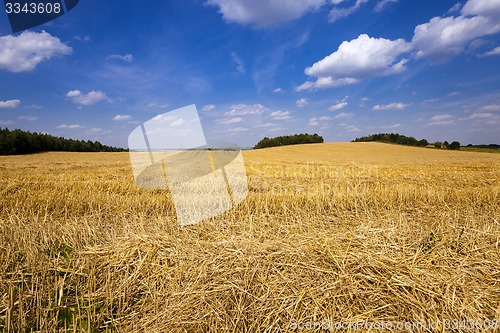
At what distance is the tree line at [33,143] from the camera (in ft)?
152

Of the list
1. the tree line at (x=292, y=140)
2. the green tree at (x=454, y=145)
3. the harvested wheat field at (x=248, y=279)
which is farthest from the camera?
the tree line at (x=292, y=140)

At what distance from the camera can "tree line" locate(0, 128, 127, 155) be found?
46.3 m

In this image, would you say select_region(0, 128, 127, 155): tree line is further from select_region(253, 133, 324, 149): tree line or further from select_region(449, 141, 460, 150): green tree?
select_region(449, 141, 460, 150): green tree

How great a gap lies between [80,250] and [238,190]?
19.6 ft

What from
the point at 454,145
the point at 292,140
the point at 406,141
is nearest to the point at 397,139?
the point at 406,141

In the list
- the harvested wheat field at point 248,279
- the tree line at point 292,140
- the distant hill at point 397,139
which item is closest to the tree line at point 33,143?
the tree line at point 292,140

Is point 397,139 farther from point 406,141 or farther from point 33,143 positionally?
point 33,143

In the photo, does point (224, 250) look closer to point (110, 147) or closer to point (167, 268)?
point (167, 268)

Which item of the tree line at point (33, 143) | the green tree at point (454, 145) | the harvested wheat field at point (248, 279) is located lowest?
the harvested wheat field at point (248, 279)

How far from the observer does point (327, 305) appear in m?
2.38

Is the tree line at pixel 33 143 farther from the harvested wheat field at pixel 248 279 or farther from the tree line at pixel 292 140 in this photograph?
the harvested wheat field at pixel 248 279

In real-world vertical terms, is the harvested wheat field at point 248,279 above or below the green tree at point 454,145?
below

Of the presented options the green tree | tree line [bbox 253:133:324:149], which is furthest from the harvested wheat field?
the green tree

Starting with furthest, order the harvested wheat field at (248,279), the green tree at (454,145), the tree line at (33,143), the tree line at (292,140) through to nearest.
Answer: the tree line at (292,140)
the green tree at (454,145)
the tree line at (33,143)
the harvested wheat field at (248,279)
